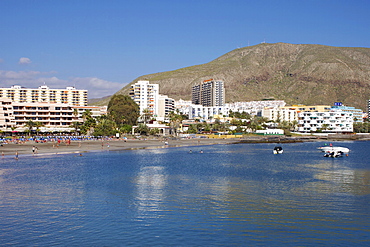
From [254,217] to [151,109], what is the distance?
545ft

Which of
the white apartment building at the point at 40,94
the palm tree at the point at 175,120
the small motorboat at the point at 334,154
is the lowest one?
the small motorboat at the point at 334,154

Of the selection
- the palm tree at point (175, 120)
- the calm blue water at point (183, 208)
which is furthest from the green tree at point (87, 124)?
the calm blue water at point (183, 208)

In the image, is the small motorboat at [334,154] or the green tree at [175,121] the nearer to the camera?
the small motorboat at [334,154]

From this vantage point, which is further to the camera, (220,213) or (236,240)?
(220,213)

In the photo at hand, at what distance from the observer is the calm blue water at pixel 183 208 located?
22.0 meters

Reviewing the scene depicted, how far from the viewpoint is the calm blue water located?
22.0 metres

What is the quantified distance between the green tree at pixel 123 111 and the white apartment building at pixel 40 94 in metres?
48.7

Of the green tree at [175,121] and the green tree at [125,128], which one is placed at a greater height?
the green tree at [175,121]

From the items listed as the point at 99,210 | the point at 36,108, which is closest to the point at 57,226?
the point at 99,210

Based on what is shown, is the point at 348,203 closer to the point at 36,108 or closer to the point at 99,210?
the point at 99,210

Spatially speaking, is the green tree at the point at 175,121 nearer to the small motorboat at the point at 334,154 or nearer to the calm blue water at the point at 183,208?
the small motorboat at the point at 334,154

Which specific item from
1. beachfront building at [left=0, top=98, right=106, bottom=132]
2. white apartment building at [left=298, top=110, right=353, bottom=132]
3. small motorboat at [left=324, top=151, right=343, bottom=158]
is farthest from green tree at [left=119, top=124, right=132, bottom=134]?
white apartment building at [left=298, top=110, right=353, bottom=132]

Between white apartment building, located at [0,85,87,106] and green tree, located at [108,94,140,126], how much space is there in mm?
48729

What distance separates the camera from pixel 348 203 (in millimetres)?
30312
